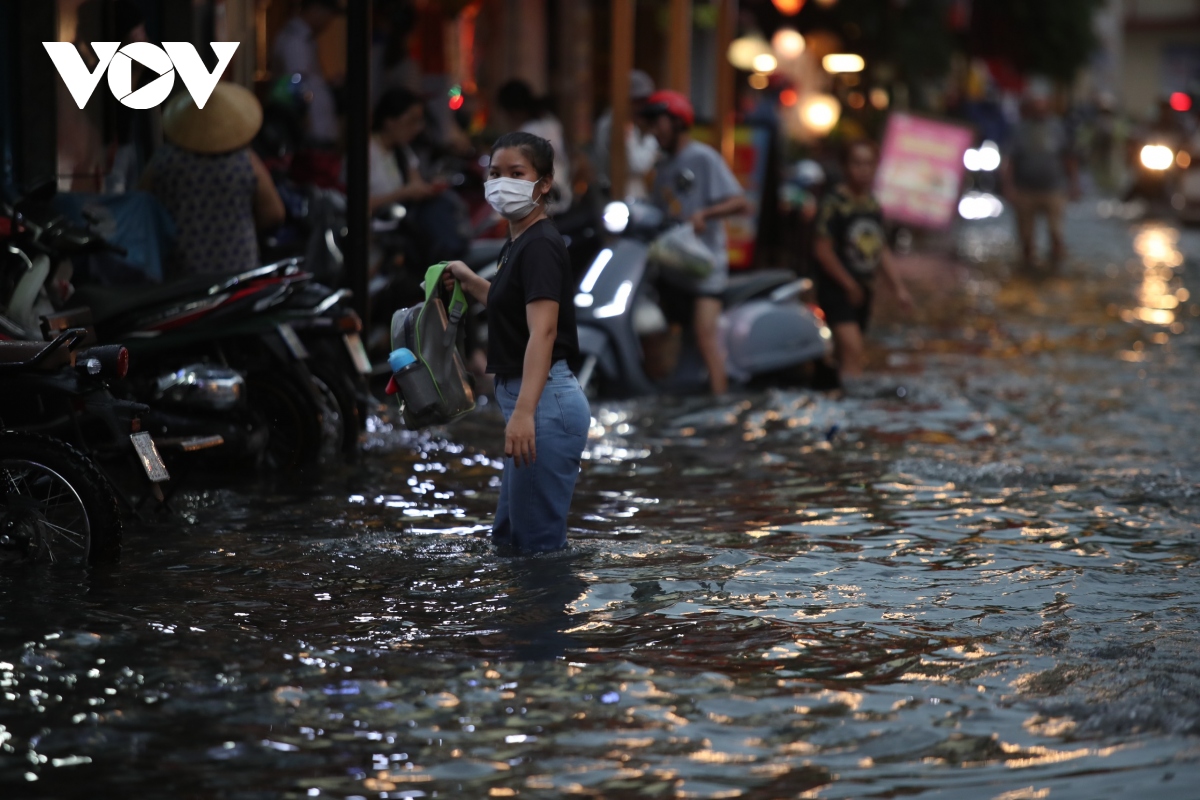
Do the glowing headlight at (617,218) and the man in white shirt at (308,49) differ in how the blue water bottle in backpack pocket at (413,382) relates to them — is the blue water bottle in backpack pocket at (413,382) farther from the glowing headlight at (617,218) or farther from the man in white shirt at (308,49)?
the man in white shirt at (308,49)

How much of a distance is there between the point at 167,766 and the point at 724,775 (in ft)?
4.60

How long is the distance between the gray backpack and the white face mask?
0.34 m

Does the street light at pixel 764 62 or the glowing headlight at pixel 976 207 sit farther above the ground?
the street light at pixel 764 62

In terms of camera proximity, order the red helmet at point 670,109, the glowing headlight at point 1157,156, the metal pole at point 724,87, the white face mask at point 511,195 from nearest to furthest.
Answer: the white face mask at point 511,195 < the red helmet at point 670,109 < the metal pole at point 724,87 < the glowing headlight at point 1157,156

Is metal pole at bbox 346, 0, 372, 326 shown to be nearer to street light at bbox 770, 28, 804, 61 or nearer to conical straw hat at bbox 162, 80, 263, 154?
conical straw hat at bbox 162, 80, 263, 154

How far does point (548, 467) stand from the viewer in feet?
22.0

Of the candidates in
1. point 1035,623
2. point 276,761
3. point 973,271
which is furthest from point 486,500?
point 973,271

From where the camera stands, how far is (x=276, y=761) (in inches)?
186

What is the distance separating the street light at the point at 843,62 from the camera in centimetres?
3031

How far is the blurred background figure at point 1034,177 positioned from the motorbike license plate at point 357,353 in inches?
656

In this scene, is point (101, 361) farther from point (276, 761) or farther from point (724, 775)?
point (724, 775)

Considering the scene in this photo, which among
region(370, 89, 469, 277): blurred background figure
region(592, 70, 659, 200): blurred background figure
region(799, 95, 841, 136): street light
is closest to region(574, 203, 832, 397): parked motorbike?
region(370, 89, 469, 277): blurred background figure

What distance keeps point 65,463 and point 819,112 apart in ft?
80.4

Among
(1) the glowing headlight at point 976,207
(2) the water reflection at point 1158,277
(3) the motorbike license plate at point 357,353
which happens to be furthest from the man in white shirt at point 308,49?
(1) the glowing headlight at point 976,207
